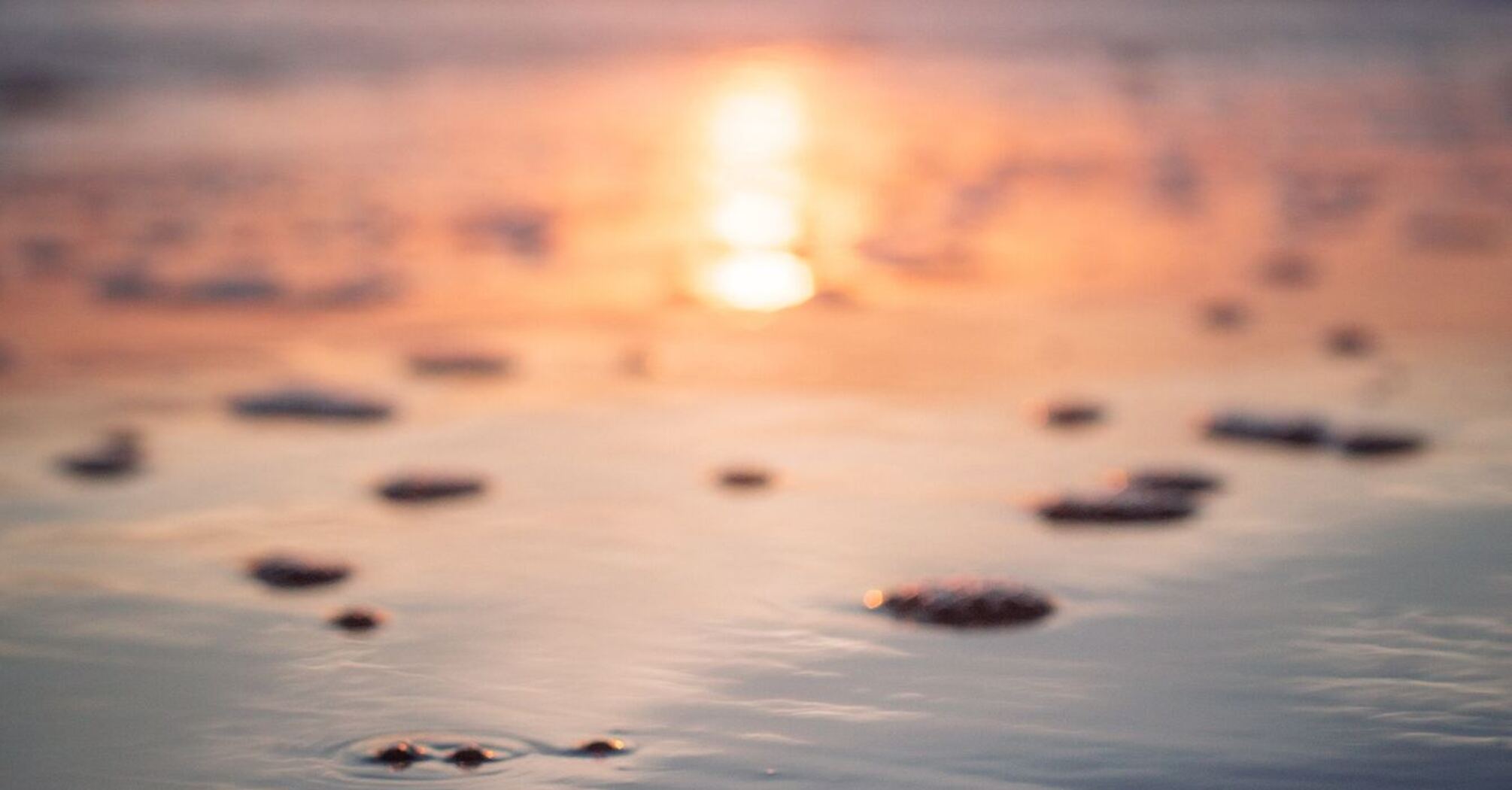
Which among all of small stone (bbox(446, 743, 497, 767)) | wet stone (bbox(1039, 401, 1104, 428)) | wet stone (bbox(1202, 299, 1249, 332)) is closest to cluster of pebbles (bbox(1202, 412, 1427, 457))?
wet stone (bbox(1039, 401, 1104, 428))

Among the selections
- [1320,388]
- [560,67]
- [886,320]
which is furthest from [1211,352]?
[560,67]

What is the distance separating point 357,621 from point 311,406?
2975mm

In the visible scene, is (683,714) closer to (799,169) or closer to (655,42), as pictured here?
(799,169)

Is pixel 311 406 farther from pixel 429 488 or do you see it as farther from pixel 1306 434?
pixel 1306 434

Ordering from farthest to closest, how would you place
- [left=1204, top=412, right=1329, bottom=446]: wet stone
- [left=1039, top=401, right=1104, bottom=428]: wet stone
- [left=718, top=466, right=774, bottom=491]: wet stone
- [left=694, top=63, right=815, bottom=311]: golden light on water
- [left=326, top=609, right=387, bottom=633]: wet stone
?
[left=694, top=63, right=815, bottom=311]: golden light on water, [left=1039, top=401, right=1104, bottom=428]: wet stone, [left=1204, top=412, right=1329, bottom=446]: wet stone, [left=718, top=466, right=774, bottom=491]: wet stone, [left=326, top=609, right=387, bottom=633]: wet stone

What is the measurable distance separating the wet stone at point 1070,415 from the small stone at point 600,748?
3.76 meters

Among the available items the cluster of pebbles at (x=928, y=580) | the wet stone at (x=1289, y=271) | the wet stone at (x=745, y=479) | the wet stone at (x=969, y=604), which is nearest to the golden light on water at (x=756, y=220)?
the wet stone at (x=1289, y=271)

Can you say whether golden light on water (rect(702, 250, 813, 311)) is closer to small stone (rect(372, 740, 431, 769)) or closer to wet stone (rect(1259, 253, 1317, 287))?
wet stone (rect(1259, 253, 1317, 287))

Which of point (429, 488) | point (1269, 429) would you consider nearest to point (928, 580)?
point (429, 488)

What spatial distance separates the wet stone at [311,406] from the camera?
779 centimetres

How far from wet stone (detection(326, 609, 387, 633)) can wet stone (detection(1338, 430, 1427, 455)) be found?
387cm

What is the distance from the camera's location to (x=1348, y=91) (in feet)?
77.3

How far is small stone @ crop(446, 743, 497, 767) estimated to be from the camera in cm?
410

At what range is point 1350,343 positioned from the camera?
896 cm
